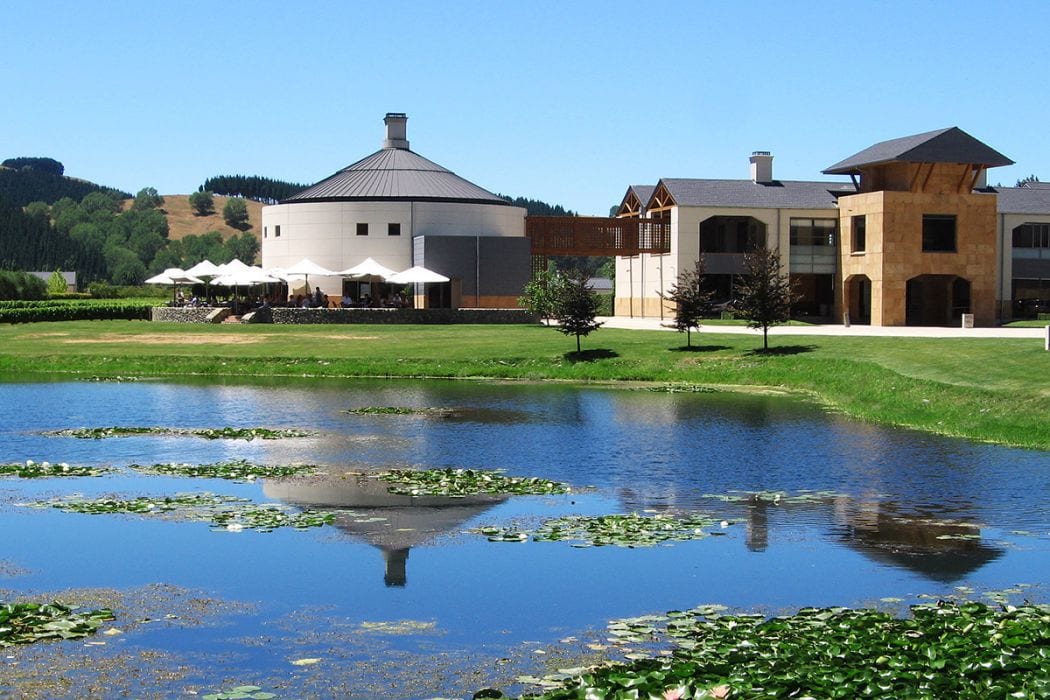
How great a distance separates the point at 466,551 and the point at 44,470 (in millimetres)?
10878

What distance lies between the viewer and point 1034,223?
8425 centimetres

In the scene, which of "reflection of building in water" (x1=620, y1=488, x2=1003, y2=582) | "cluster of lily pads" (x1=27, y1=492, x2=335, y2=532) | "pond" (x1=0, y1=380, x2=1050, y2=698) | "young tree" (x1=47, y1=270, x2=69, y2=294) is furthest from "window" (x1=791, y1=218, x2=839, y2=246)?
"young tree" (x1=47, y1=270, x2=69, y2=294)

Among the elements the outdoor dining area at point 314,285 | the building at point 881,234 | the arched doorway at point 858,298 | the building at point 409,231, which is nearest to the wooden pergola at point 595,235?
the building at point 881,234

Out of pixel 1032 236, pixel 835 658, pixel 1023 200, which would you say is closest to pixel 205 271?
pixel 1023 200

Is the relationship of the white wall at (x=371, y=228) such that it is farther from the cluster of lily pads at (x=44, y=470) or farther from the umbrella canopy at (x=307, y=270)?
the cluster of lily pads at (x=44, y=470)

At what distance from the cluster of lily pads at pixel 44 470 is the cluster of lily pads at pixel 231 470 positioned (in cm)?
89

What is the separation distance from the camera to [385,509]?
2130 cm

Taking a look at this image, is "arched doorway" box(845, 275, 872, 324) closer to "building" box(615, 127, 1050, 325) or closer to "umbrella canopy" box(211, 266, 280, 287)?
"building" box(615, 127, 1050, 325)

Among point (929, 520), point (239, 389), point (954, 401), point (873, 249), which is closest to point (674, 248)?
point (873, 249)

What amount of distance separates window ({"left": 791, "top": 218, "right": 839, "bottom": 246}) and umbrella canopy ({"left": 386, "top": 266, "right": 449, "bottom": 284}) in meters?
21.6

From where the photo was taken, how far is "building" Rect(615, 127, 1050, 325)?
74.6m

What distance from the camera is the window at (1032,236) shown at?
8450cm

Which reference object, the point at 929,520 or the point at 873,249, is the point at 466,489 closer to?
the point at 929,520

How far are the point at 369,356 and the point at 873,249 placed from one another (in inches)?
1265
